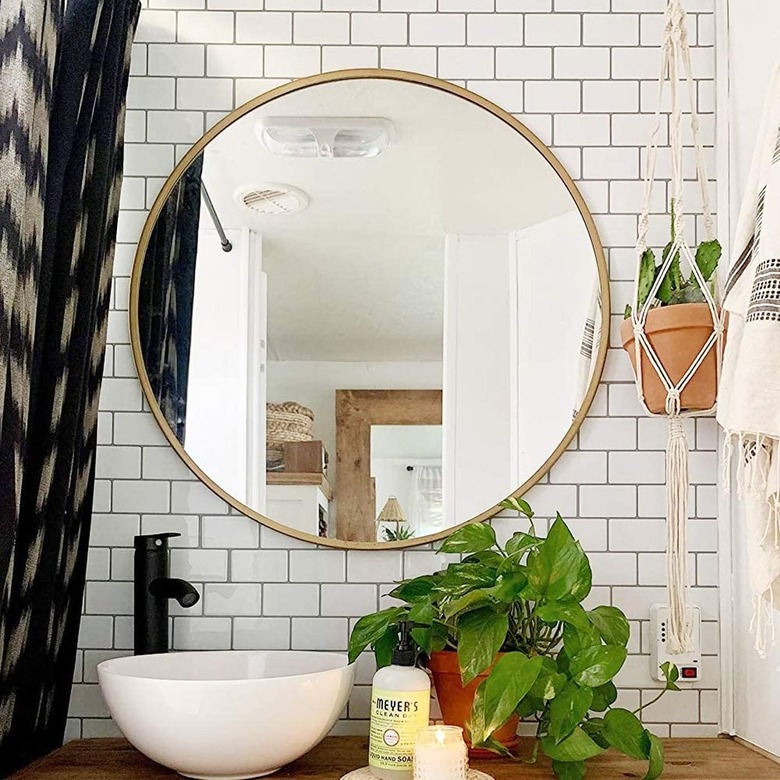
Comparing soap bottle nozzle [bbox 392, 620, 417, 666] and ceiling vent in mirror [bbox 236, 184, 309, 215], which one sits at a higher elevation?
ceiling vent in mirror [bbox 236, 184, 309, 215]

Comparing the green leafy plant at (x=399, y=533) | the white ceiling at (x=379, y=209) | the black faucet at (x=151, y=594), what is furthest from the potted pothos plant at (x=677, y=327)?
the black faucet at (x=151, y=594)

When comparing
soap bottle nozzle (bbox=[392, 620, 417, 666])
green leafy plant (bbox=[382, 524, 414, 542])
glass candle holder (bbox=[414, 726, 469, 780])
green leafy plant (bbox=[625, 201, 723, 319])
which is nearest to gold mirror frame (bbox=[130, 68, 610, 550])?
green leafy plant (bbox=[382, 524, 414, 542])

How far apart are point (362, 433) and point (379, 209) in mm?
392

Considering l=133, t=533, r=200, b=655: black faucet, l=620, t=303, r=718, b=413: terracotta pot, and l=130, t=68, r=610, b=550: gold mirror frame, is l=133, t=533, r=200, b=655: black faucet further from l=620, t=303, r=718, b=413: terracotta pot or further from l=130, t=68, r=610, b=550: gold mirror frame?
l=620, t=303, r=718, b=413: terracotta pot

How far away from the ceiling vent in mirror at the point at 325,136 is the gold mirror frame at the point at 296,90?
0.06 m

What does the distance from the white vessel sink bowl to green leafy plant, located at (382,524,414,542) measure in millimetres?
368

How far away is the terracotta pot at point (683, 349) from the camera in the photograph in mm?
1678

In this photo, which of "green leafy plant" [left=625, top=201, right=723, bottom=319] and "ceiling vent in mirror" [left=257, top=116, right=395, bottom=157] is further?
"ceiling vent in mirror" [left=257, top=116, right=395, bottom=157]

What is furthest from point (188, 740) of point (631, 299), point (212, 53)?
point (212, 53)

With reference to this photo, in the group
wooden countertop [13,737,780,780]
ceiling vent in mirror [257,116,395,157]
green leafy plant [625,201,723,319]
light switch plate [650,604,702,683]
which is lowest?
wooden countertop [13,737,780,780]

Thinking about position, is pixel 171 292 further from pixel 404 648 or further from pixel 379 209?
pixel 404 648

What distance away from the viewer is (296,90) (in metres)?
1.86

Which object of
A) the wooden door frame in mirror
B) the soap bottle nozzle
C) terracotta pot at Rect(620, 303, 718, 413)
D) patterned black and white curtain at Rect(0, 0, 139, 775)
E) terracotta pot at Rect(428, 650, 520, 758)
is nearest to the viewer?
patterned black and white curtain at Rect(0, 0, 139, 775)

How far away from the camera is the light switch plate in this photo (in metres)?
1.77
